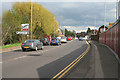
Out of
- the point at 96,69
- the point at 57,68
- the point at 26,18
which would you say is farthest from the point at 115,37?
the point at 26,18

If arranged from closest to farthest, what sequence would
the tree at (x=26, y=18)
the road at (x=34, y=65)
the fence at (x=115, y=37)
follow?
the road at (x=34, y=65) → the fence at (x=115, y=37) → the tree at (x=26, y=18)

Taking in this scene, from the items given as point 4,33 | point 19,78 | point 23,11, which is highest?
point 23,11

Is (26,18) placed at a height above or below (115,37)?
above

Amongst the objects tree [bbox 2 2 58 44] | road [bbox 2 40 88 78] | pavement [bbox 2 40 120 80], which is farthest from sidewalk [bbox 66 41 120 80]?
tree [bbox 2 2 58 44]

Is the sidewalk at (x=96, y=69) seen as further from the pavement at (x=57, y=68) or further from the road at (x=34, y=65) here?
the road at (x=34, y=65)

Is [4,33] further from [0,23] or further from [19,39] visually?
[19,39]

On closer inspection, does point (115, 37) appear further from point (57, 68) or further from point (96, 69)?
point (57, 68)

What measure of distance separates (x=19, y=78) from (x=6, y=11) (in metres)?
35.1

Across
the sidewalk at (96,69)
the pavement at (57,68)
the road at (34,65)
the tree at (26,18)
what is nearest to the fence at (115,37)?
the pavement at (57,68)

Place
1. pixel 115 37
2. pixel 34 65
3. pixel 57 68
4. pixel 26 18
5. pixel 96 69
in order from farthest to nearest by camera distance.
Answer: pixel 26 18, pixel 115 37, pixel 34 65, pixel 57 68, pixel 96 69

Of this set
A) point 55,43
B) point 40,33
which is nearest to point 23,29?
point 55,43

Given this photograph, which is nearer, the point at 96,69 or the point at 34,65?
the point at 96,69

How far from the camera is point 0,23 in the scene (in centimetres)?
3159

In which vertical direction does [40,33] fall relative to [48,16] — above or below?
below
